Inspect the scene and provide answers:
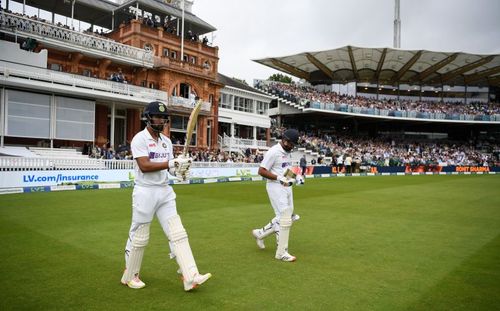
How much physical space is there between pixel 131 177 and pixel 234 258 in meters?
15.5

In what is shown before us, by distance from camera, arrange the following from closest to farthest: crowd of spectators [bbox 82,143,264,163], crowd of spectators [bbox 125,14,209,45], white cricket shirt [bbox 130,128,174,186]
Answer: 1. white cricket shirt [bbox 130,128,174,186]
2. crowd of spectators [bbox 82,143,264,163]
3. crowd of spectators [bbox 125,14,209,45]

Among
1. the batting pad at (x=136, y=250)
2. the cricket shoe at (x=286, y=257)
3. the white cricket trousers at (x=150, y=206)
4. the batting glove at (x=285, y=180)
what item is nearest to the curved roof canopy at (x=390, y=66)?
the batting glove at (x=285, y=180)

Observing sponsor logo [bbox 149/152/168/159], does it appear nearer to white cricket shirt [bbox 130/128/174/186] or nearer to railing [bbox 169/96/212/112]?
white cricket shirt [bbox 130/128/174/186]

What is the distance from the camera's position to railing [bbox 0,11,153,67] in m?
23.6

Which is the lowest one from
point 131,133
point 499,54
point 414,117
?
point 131,133

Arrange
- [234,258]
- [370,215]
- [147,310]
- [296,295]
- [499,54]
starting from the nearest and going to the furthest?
[147,310] → [296,295] → [234,258] → [370,215] → [499,54]

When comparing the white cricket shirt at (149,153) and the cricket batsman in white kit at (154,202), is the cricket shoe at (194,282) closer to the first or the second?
the cricket batsman in white kit at (154,202)

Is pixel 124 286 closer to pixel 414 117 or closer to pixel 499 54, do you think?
pixel 414 117

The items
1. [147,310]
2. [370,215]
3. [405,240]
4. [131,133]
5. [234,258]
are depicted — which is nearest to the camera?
[147,310]

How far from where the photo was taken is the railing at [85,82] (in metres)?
22.4

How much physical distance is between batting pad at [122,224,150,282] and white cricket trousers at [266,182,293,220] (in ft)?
8.12

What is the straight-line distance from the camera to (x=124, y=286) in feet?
16.5

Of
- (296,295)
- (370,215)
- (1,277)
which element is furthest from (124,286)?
(370,215)

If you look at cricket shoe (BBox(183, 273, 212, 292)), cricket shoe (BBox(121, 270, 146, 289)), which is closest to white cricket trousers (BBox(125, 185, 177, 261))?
cricket shoe (BBox(121, 270, 146, 289))
